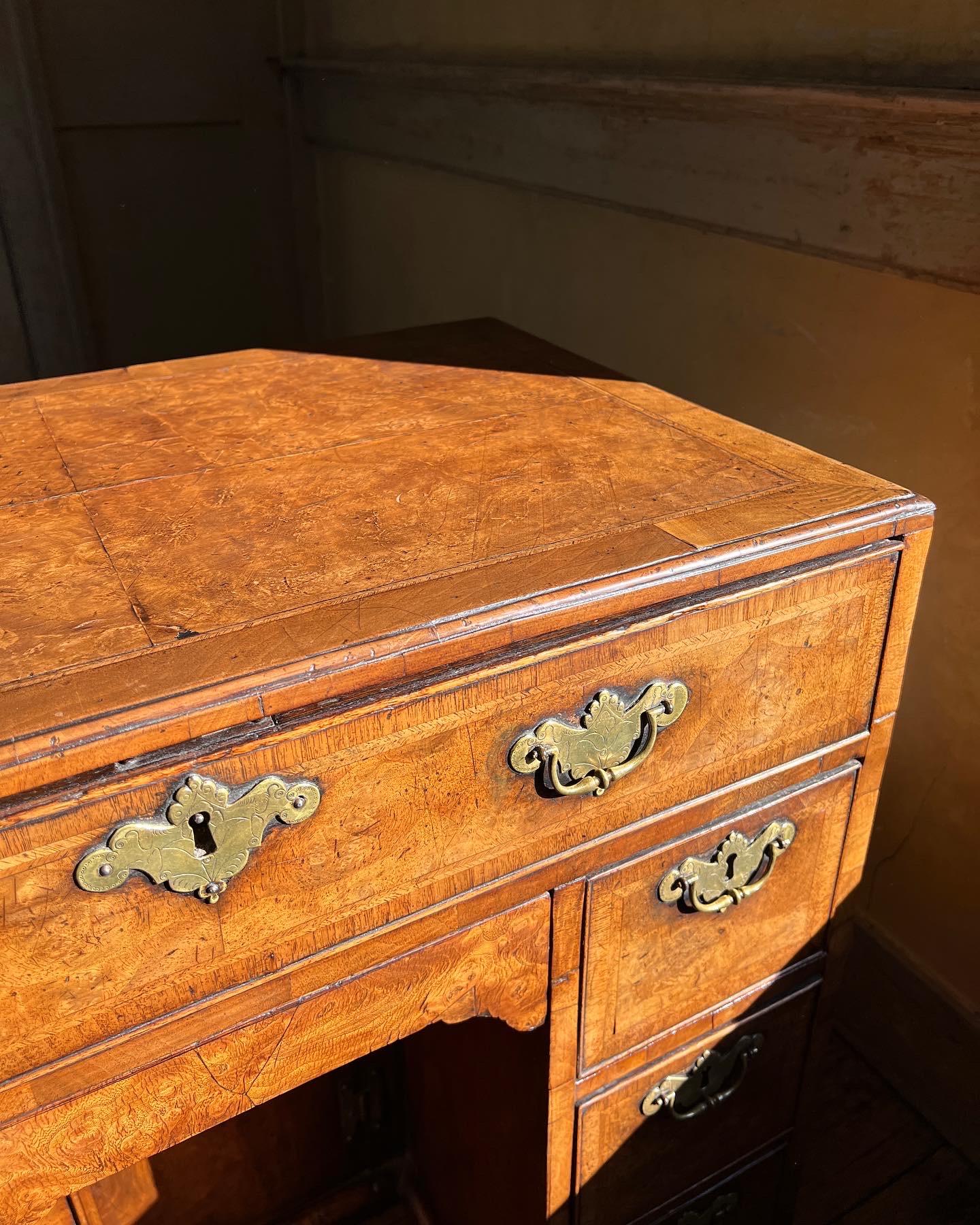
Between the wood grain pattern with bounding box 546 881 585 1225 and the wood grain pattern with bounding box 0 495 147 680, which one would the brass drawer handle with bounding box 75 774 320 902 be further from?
the wood grain pattern with bounding box 546 881 585 1225

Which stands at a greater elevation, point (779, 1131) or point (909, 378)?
point (909, 378)

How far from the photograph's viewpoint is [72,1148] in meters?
0.62

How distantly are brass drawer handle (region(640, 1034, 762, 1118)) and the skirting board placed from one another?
1.37 feet

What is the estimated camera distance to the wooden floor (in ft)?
3.90

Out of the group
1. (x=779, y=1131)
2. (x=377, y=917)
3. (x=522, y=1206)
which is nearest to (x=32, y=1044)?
(x=377, y=917)

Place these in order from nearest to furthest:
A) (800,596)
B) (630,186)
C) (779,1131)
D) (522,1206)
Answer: (800,596), (522,1206), (779,1131), (630,186)

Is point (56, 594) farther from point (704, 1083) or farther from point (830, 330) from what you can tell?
point (830, 330)

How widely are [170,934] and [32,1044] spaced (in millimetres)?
92

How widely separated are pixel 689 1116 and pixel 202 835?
22.9 inches

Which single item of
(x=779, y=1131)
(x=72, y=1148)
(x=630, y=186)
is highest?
(x=630, y=186)

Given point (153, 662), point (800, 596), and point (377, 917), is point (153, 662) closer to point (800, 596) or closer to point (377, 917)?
point (377, 917)

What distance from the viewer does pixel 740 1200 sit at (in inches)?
40.4

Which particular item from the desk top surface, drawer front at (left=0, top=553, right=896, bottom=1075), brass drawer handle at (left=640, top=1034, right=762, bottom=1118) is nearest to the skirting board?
brass drawer handle at (left=640, top=1034, right=762, bottom=1118)

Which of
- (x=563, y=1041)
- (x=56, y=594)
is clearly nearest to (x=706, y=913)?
(x=563, y=1041)
